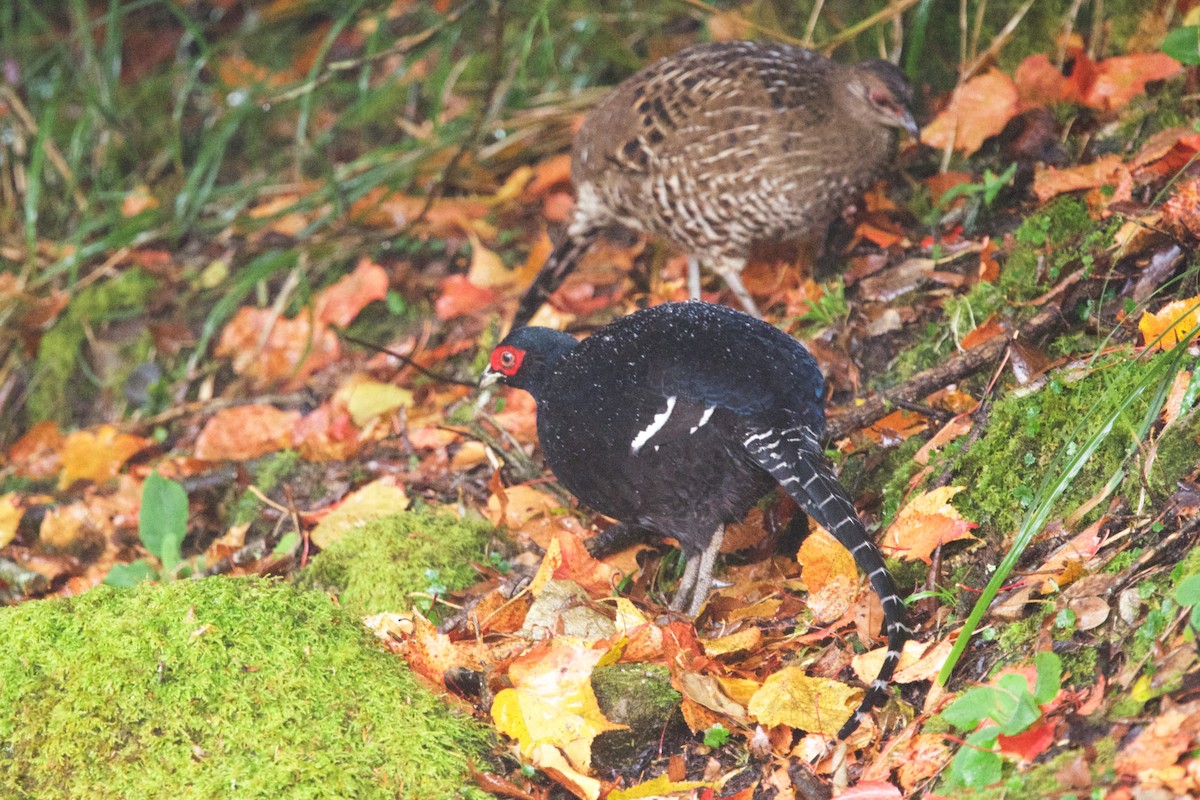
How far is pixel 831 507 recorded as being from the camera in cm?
339

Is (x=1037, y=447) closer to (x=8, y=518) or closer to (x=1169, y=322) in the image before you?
(x=1169, y=322)

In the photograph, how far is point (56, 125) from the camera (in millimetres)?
7723

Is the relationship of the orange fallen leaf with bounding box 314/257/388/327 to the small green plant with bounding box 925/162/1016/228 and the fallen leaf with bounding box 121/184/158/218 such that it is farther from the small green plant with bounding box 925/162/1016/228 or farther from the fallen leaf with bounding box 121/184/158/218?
the small green plant with bounding box 925/162/1016/228

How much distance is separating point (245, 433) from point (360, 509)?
4.45 ft

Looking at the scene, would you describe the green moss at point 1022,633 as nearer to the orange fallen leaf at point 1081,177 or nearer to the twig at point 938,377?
the twig at point 938,377

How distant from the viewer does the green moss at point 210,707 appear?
2.84 meters

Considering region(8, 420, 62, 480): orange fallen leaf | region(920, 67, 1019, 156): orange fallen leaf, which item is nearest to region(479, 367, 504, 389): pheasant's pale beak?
region(920, 67, 1019, 156): orange fallen leaf

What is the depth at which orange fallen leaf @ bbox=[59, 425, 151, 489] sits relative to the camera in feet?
19.0

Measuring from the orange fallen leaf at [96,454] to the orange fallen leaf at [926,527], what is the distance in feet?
13.1

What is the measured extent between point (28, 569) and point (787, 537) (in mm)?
3270

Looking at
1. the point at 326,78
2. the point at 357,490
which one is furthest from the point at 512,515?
the point at 326,78

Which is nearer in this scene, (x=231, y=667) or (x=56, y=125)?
(x=231, y=667)

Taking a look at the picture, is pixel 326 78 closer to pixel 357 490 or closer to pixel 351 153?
pixel 351 153

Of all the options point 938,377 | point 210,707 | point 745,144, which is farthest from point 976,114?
point 210,707
